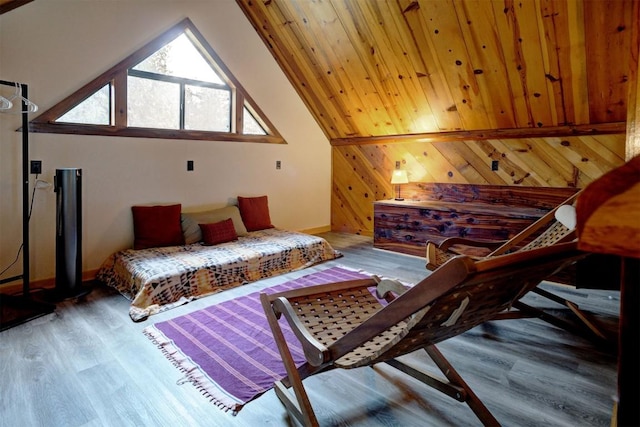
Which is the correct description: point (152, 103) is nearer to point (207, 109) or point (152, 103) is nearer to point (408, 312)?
point (207, 109)

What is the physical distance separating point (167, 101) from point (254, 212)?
164 centimetres

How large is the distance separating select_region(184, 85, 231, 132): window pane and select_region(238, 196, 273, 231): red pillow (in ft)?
3.12

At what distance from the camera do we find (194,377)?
207 cm

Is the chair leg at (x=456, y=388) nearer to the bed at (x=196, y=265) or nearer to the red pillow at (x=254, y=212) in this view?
the bed at (x=196, y=265)

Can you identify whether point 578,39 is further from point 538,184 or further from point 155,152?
point 155,152

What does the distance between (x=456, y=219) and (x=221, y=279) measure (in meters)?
2.69

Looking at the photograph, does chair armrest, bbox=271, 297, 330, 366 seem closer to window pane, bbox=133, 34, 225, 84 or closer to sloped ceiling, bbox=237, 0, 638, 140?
sloped ceiling, bbox=237, 0, 638, 140

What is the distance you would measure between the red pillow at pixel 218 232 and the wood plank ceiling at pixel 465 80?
2379 mm

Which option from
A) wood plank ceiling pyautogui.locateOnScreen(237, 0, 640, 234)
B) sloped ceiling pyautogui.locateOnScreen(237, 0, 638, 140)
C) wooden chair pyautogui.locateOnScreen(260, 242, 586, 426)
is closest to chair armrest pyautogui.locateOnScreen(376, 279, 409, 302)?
wooden chair pyautogui.locateOnScreen(260, 242, 586, 426)

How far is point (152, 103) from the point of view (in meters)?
4.09

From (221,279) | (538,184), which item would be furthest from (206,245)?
(538,184)

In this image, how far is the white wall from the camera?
317 cm

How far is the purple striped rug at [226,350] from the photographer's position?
1991 millimetres

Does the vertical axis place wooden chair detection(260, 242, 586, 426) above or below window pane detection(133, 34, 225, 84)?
below
